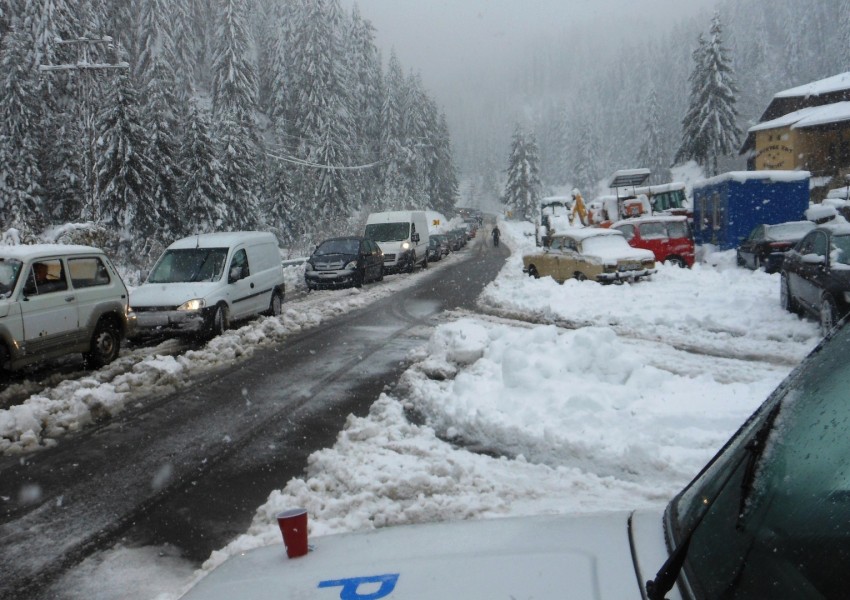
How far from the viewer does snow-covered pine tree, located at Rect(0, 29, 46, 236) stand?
36062 mm

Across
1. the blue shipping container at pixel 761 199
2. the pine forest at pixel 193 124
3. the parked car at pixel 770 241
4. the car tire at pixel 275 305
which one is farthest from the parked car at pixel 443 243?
the car tire at pixel 275 305

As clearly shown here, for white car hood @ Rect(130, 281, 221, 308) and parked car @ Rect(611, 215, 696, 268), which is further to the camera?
parked car @ Rect(611, 215, 696, 268)

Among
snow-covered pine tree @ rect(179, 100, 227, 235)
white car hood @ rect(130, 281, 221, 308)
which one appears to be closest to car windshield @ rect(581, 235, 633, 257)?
white car hood @ rect(130, 281, 221, 308)

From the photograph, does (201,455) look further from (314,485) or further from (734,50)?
(734,50)

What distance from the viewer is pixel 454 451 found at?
584 centimetres

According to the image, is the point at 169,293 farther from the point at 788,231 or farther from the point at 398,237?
the point at 788,231

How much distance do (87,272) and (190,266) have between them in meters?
3.21

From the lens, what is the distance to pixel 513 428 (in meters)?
6.19

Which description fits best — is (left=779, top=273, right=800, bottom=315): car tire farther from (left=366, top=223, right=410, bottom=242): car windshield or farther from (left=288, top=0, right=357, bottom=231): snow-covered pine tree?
(left=288, top=0, right=357, bottom=231): snow-covered pine tree

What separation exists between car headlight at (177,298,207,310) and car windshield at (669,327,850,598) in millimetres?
11001

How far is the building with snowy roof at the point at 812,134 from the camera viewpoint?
41.4 metres

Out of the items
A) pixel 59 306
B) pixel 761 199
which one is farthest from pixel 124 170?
pixel 761 199

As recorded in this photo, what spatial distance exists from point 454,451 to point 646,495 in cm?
180

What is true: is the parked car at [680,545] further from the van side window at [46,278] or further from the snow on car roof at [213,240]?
the snow on car roof at [213,240]
